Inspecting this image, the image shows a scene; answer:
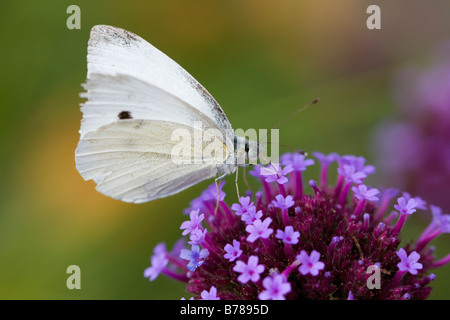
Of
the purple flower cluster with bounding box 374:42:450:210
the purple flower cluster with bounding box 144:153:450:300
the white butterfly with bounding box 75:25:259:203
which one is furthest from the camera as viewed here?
the purple flower cluster with bounding box 374:42:450:210

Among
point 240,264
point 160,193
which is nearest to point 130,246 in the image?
point 160,193

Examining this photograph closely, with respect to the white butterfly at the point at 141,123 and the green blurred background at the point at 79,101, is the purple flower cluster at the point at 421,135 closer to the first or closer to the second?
the green blurred background at the point at 79,101

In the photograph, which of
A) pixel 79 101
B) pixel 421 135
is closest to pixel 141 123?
pixel 79 101

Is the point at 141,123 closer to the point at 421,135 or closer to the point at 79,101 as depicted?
the point at 79,101

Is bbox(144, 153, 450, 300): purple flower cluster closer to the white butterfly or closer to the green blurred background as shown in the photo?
the white butterfly

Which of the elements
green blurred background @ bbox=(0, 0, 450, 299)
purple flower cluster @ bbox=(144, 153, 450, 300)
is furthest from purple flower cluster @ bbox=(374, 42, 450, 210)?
purple flower cluster @ bbox=(144, 153, 450, 300)

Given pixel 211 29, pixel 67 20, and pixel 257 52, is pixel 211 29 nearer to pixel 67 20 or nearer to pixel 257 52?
pixel 257 52
